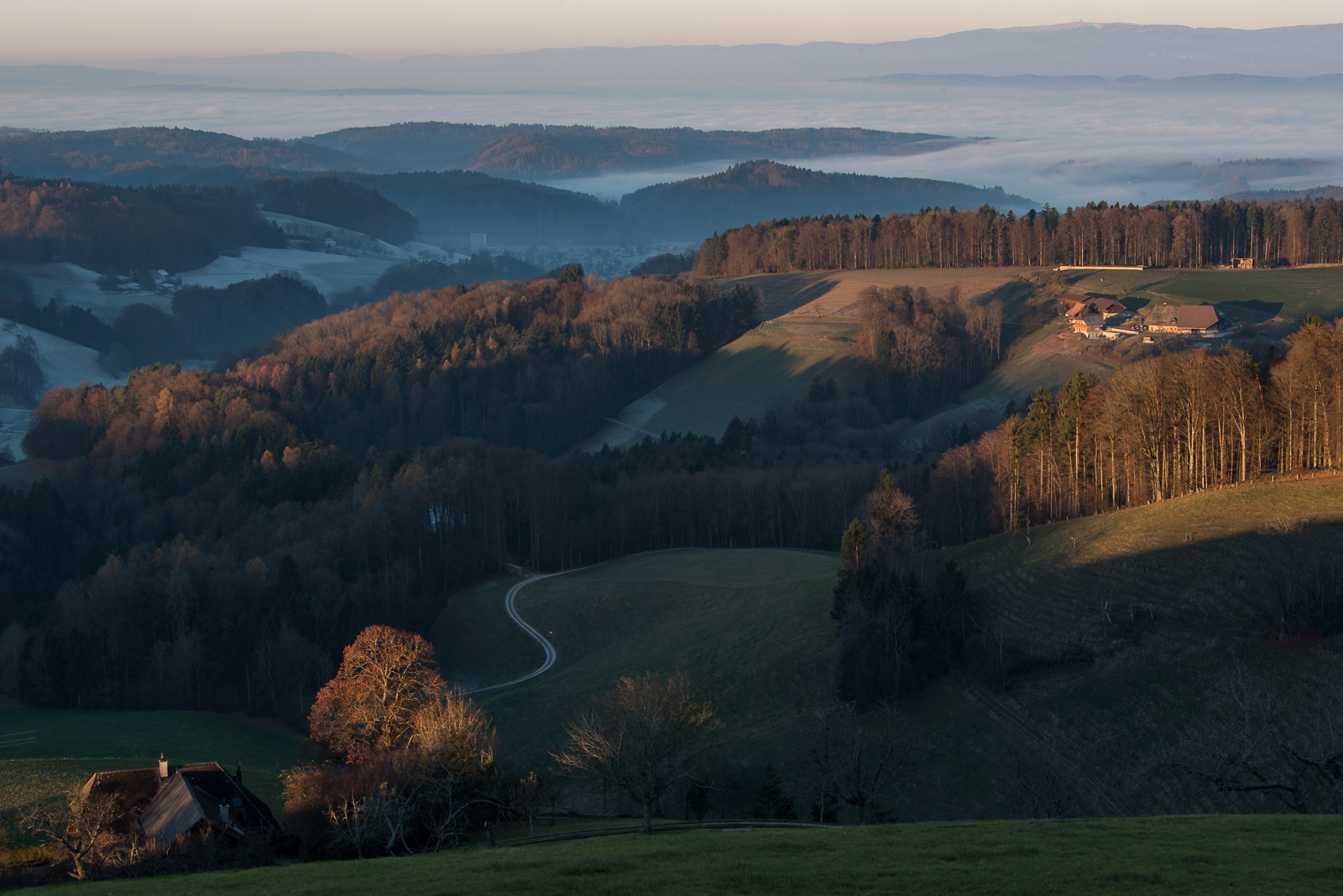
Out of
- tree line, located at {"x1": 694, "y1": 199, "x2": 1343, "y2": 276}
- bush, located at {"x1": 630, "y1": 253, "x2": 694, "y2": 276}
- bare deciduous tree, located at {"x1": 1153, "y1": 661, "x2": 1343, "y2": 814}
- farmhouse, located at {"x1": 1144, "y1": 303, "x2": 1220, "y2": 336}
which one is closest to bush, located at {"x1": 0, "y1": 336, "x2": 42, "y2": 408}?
→ bush, located at {"x1": 630, "y1": 253, "x2": 694, "y2": 276}

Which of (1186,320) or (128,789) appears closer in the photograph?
(128,789)

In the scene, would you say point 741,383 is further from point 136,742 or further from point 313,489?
point 136,742

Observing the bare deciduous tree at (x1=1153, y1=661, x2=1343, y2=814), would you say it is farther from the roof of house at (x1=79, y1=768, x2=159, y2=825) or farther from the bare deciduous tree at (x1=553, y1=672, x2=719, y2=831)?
the roof of house at (x1=79, y1=768, x2=159, y2=825)

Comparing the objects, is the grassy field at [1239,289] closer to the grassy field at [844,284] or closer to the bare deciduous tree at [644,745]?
the grassy field at [844,284]

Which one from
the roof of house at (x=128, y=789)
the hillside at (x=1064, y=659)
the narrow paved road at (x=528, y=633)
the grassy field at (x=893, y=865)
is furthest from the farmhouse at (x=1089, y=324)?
the roof of house at (x=128, y=789)

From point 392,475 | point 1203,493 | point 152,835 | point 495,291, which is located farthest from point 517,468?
point 495,291

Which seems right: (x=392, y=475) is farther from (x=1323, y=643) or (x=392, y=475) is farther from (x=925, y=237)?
(x=925, y=237)

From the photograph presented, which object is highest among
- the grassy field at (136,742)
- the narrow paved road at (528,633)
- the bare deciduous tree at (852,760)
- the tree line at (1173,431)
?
the tree line at (1173,431)

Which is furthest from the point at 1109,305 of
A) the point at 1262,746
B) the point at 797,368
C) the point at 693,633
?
the point at 1262,746
